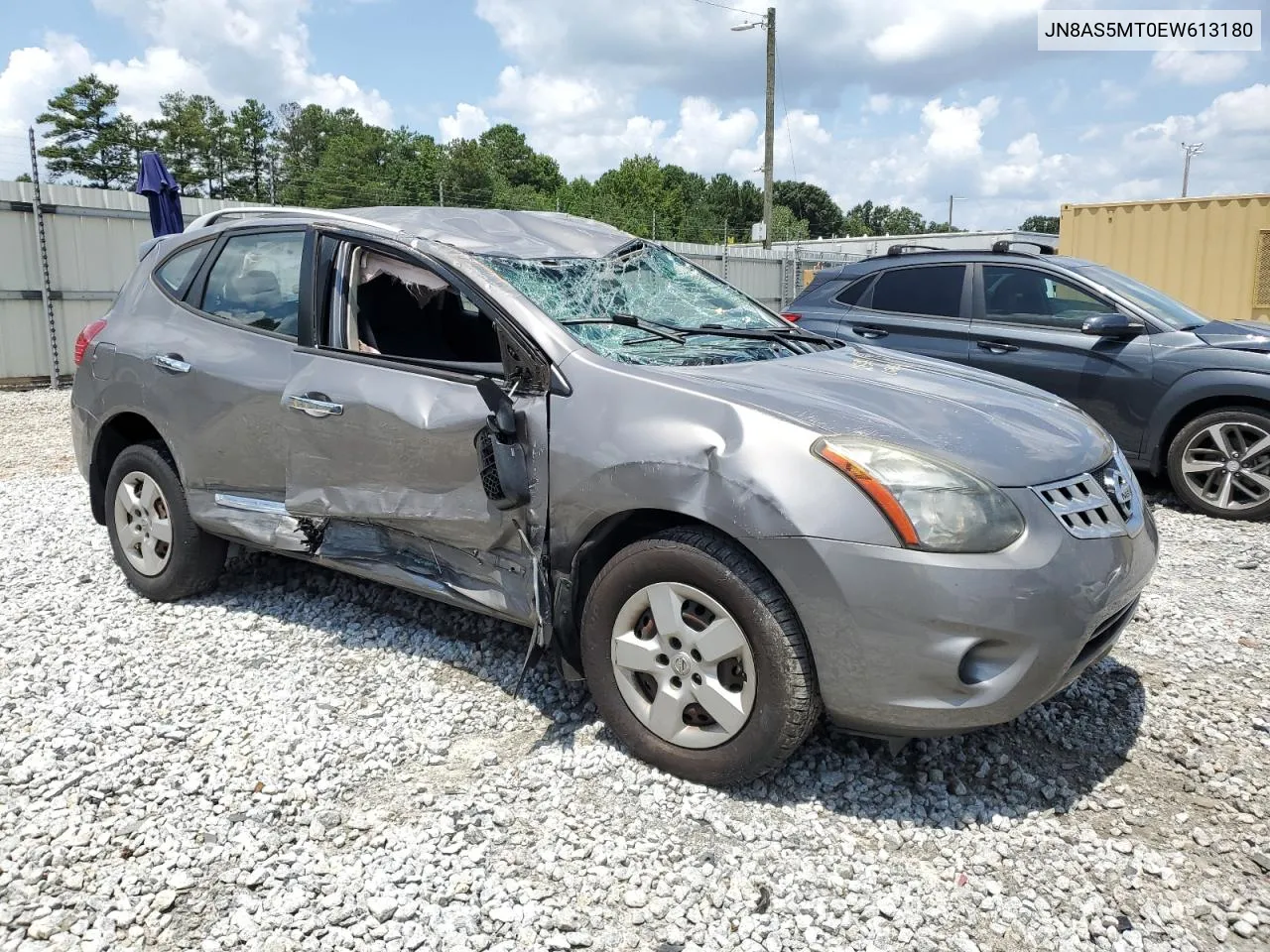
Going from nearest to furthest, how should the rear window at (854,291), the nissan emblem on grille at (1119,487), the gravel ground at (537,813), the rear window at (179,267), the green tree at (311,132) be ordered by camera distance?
the gravel ground at (537,813) < the nissan emblem on grille at (1119,487) < the rear window at (179,267) < the rear window at (854,291) < the green tree at (311,132)

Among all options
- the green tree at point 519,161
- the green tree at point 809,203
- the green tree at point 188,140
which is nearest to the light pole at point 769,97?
the green tree at point 188,140

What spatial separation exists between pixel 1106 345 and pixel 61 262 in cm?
1200

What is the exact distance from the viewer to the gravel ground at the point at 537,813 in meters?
2.34

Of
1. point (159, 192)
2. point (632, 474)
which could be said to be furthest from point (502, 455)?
point (159, 192)

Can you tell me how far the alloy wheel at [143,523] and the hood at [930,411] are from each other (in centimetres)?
265

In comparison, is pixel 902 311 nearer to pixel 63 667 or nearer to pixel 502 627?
pixel 502 627

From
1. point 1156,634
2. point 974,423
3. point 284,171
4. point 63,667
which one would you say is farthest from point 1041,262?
point 284,171

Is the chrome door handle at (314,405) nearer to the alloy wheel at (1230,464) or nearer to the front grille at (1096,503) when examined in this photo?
the front grille at (1096,503)

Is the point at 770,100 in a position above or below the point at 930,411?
above

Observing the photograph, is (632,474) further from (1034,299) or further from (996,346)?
(1034,299)

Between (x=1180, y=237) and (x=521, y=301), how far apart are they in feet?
41.9

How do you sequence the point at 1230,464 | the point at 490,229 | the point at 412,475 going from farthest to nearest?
the point at 1230,464, the point at 490,229, the point at 412,475

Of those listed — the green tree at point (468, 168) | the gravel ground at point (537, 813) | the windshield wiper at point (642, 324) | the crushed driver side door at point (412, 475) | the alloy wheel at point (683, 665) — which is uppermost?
the green tree at point (468, 168)

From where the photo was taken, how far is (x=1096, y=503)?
9.08 ft
